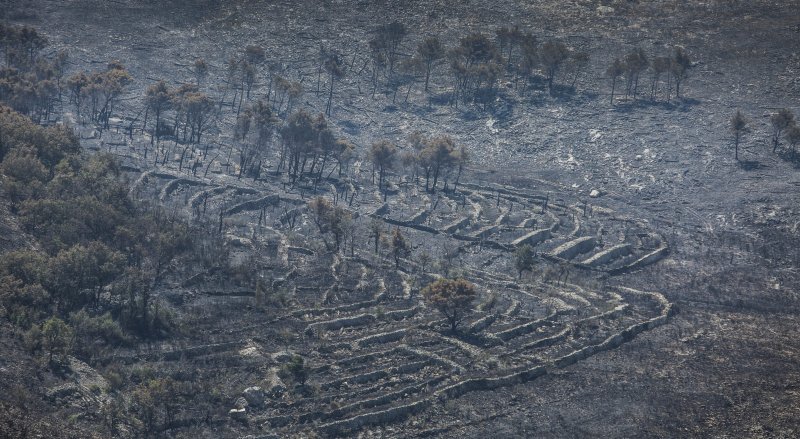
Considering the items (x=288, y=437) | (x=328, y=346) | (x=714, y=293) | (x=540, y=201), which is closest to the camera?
(x=288, y=437)

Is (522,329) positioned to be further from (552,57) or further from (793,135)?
(552,57)

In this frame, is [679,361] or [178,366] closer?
[178,366]

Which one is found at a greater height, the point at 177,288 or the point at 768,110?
the point at 768,110

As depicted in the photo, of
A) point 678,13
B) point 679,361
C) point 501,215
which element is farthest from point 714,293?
point 678,13

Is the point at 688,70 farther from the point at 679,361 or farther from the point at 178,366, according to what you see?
the point at 178,366

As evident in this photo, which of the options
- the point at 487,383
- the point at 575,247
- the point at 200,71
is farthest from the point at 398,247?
the point at 200,71

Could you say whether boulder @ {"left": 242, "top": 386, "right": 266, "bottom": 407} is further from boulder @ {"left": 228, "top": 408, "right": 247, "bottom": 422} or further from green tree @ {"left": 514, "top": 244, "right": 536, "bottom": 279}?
green tree @ {"left": 514, "top": 244, "right": 536, "bottom": 279}

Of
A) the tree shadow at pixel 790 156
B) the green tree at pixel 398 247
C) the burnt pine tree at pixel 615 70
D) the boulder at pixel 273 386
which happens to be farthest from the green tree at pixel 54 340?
the burnt pine tree at pixel 615 70

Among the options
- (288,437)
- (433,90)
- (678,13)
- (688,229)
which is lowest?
(288,437)

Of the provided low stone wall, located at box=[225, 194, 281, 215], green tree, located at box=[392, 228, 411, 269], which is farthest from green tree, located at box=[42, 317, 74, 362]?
low stone wall, located at box=[225, 194, 281, 215]
